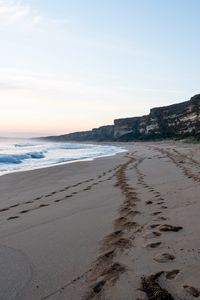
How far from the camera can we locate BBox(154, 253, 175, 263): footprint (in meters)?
3.38

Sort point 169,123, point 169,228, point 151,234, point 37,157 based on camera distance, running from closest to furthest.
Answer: point 151,234
point 169,228
point 37,157
point 169,123

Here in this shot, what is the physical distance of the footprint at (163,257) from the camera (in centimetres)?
338

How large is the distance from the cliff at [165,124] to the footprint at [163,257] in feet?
166

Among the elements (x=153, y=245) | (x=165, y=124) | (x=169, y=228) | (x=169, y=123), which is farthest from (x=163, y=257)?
(x=165, y=124)

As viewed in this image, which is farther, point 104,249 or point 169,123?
point 169,123

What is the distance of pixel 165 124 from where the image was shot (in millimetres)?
82500

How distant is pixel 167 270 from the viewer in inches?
123

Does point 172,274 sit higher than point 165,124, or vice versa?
point 165,124

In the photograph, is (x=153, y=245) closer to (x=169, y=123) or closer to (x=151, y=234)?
(x=151, y=234)

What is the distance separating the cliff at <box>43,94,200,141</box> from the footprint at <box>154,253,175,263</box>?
50645 millimetres

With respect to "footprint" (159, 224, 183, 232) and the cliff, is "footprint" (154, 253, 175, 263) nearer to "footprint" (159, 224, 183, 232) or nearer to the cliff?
"footprint" (159, 224, 183, 232)

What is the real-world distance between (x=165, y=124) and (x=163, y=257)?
80701 mm

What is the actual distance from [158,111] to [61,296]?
88255 mm

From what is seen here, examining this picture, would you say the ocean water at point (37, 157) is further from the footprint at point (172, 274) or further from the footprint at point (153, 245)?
the footprint at point (172, 274)
